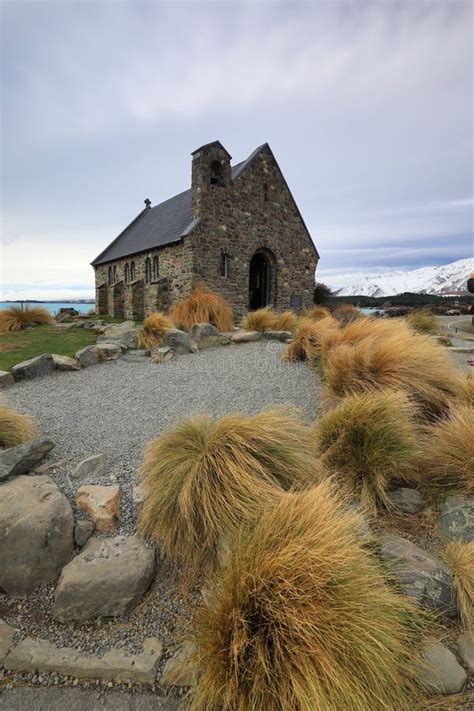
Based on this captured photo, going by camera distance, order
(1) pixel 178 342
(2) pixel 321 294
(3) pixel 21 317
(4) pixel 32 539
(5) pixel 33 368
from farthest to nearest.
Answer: (2) pixel 321 294
(3) pixel 21 317
(1) pixel 178 342
(5) pixel 33 368
(4) pixel 32 539

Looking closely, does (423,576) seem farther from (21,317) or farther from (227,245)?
(227,245)

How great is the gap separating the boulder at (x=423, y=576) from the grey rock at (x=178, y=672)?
1.22 m

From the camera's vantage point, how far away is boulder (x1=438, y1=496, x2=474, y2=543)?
2549mm

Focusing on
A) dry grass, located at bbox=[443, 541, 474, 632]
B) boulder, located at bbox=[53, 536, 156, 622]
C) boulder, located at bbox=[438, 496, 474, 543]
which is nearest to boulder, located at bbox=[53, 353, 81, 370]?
boulder, located at bbox=[53, 536, 156, 622]

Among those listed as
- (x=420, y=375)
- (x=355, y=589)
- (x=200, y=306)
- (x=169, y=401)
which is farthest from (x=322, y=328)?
(x=355, y=589)

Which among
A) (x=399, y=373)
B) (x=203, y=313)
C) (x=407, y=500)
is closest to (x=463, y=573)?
(x=407, y=500)

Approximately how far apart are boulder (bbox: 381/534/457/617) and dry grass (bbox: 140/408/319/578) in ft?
2.49

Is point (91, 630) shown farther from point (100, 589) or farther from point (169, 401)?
point (169, 401)

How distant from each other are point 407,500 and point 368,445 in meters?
0.50

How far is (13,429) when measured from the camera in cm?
366

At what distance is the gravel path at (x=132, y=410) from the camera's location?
2115mm

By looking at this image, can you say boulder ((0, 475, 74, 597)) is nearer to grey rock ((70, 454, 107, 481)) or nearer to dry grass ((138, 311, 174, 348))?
grey rock ((70, 454, 107, 481))

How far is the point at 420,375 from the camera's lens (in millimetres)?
4332

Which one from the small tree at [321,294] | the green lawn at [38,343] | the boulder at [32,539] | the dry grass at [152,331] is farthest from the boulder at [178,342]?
the small tree at [321,294]
